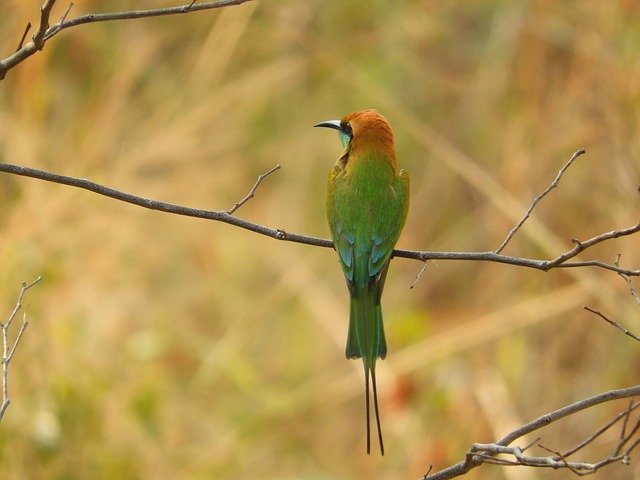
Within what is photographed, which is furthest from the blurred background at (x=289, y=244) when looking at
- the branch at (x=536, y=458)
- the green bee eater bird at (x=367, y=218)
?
the branch at (x=536, y=458)

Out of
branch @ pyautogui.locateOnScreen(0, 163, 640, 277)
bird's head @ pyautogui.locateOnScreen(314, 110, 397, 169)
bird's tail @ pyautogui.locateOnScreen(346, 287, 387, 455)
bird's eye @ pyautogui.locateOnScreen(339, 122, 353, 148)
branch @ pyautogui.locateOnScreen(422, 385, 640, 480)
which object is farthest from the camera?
bird's eye @ pyautogui.locateOnScreen(339, 122, 353, 148)

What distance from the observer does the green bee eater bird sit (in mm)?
3195

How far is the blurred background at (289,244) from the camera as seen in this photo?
518 cm

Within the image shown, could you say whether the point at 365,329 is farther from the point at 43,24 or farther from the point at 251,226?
the point at 43,24

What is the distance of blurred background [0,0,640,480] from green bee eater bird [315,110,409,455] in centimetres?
177

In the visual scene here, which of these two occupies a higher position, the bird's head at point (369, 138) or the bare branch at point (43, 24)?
the bird's head at point (369, 138)

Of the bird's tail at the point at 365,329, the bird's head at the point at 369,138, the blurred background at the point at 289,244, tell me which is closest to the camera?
the bird's tail at the point at 365,329

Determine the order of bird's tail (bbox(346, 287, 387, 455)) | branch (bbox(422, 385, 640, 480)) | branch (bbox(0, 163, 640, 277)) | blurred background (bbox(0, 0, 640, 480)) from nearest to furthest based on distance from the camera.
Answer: branch (bbox(422, 385, 640, 480)) < branch (bbox(0, 163, 640, 277)) < bird's tail (bbox(346, 287, 387, 455)) < blurred background (bbox(0, 0, 640, 480))

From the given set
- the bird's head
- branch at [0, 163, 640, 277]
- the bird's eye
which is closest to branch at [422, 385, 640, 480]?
branch at [0, 163, 640, 277]

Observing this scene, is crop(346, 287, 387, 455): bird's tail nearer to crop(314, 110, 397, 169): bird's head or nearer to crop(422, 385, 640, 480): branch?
crop(314, 110, 397, 169): bird's head

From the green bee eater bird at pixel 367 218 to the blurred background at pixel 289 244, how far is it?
5.81 ft

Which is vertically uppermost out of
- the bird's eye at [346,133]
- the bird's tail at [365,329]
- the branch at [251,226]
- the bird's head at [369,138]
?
the bird's eye at [346,133]

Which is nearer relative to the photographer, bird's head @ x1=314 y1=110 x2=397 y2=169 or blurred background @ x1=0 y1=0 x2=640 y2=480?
bird's head @ x1=314 y1=110 x2=397 y2=169

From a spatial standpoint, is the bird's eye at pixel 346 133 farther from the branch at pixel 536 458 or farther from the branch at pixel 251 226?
the branch at pixel 536 458
